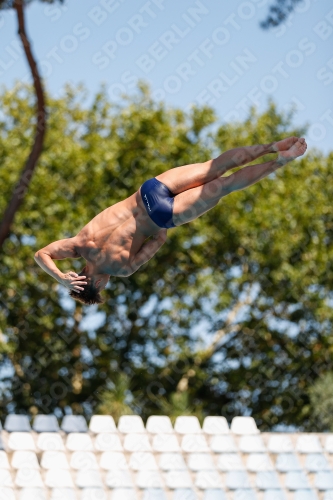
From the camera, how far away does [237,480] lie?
27.5 feet

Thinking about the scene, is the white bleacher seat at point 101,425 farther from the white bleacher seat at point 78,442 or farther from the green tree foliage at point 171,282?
the green tree foliage at point 171,282

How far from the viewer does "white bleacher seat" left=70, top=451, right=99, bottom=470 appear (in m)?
8.00

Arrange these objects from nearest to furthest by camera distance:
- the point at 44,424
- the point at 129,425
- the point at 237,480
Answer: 1. the point at 237,480
2. the point at 44,424
3. the point at 129,425

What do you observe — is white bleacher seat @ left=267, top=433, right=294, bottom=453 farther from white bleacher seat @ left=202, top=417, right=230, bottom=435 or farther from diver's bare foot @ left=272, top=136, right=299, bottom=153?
diver's bare foot @ left=272, top=136, right=299, bottom=153

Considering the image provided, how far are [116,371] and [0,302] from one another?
235 centimetres

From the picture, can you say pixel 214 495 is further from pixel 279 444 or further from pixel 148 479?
pixel 279 444

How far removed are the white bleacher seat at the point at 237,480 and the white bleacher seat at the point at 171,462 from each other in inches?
20.3

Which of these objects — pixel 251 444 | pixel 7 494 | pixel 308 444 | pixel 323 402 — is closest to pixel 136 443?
pixel 251 444

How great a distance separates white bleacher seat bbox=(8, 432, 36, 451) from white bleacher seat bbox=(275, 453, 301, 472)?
2959 mm

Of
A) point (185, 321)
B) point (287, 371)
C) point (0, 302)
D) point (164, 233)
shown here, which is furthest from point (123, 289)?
point (164, 233)

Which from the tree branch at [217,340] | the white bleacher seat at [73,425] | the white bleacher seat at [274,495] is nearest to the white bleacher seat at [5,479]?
the white bleacher seat at [73,425]

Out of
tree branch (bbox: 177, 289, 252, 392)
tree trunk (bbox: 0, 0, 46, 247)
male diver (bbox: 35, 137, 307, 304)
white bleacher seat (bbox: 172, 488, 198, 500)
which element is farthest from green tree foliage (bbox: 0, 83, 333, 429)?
male diver (bbox: 35, 137, 307, 304)

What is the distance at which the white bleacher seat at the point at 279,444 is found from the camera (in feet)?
29.9

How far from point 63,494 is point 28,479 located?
1.28 feet
